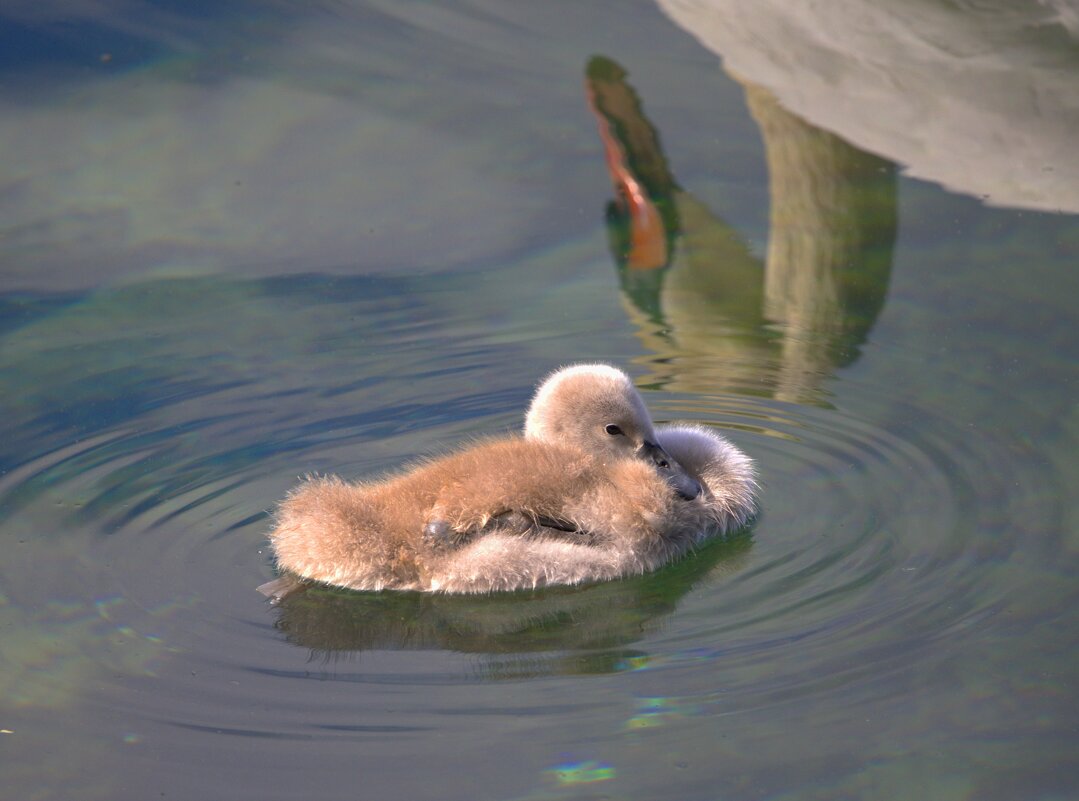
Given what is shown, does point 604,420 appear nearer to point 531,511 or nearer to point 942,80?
point 531,511

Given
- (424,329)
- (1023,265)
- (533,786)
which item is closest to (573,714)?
(533,786)

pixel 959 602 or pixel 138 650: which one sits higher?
pixel 959 602

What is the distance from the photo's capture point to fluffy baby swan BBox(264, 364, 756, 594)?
3.67 meters

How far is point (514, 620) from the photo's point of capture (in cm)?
355

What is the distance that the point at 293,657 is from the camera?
339 centimetres

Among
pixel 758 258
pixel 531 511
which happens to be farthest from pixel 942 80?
pixel 531 511

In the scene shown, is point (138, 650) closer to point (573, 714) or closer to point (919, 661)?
point (573, 714)

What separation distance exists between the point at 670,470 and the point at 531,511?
1.53ft

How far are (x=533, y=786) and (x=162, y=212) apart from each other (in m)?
4.45

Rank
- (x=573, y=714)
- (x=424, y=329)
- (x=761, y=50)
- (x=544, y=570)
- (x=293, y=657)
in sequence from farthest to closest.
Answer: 1. (x=761, y=50)
2. (x=424, y=329)
3. (x=544, y=570)
4. (x=293, y=657)
5. (x=573, y=714)

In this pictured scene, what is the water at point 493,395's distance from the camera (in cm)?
305

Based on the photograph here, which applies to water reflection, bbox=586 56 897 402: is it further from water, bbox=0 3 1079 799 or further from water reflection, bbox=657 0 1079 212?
water reflection, bbox=657 0 1079 212

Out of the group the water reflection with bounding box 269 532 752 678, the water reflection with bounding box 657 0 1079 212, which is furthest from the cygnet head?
the water reflection with bounding box 657 0 1079 212

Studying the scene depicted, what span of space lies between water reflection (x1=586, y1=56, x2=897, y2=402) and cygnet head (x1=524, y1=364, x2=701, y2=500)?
92cm
